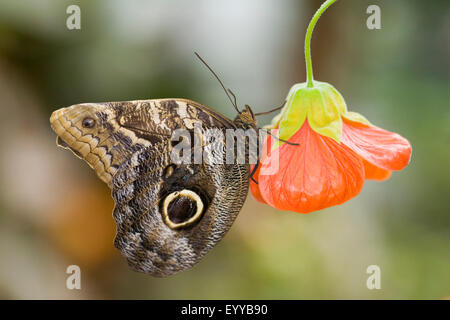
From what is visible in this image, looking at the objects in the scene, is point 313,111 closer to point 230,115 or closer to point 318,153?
point 318,153

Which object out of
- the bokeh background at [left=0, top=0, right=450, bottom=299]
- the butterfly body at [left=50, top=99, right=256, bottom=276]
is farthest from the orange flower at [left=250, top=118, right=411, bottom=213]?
the bokeh background at [left=0, top=0, right=450, bottom=299]

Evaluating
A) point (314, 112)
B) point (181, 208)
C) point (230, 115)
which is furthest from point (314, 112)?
point (230, 115)

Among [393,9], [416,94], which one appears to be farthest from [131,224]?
[393,9]

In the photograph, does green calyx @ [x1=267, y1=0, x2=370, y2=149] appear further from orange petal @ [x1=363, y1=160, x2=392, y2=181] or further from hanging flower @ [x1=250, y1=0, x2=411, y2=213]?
orange petal @ [x1=363, y1=160, x2=392, y2=181]

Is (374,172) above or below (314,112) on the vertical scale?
below

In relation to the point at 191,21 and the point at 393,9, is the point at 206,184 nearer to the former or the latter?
the point at 191,21

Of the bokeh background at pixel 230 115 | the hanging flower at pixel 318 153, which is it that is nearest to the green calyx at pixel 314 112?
the hanging flower at pixel 318 153

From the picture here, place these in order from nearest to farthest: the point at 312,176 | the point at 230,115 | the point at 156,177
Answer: the point at 312,176 → the point at 156,177 → the point at 230,115
